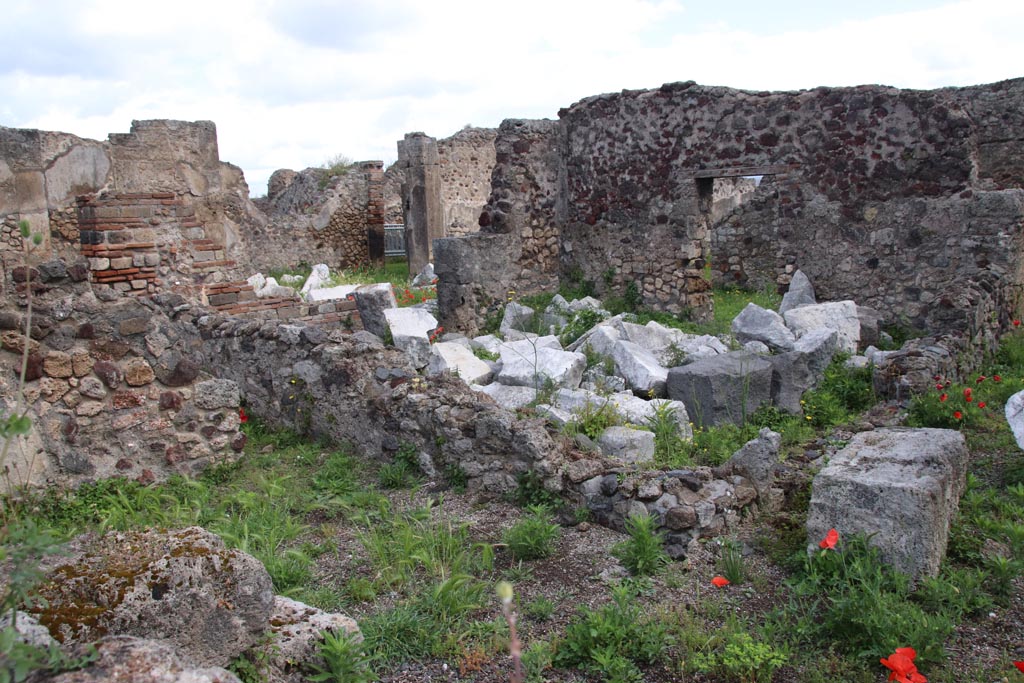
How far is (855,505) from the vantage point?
3.78 meters

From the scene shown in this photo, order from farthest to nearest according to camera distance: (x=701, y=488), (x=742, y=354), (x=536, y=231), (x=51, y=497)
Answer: (x=536, y=231), (x=742, y=354), (x=51, y=497), (x=701, y=488)

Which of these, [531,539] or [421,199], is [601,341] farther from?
[421,199]

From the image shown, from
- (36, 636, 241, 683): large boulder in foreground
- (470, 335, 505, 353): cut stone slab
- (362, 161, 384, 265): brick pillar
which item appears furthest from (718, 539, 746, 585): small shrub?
(362, 161, 384, 265): brick pillar

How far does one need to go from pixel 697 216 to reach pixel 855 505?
7286 mm

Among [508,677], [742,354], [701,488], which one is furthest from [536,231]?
[508,677]

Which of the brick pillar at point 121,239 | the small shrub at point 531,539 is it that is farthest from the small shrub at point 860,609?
the brick pillar at point 121,239

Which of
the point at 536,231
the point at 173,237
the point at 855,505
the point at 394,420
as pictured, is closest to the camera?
the point at 855,505

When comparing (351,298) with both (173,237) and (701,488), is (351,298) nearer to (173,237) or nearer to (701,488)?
(173,237)

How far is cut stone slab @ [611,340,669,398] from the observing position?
7385 mm

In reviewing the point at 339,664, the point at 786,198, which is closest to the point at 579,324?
the point at 786,198

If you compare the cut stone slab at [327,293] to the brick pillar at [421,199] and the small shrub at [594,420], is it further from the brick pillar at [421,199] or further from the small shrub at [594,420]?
the small shrub at [594,420]

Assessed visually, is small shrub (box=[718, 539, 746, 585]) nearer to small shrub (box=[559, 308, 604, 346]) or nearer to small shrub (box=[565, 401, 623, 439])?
small shrub (box=[565, 401, 623, 439])

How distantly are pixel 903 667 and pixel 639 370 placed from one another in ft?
15.8

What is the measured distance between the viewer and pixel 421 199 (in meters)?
18.5
